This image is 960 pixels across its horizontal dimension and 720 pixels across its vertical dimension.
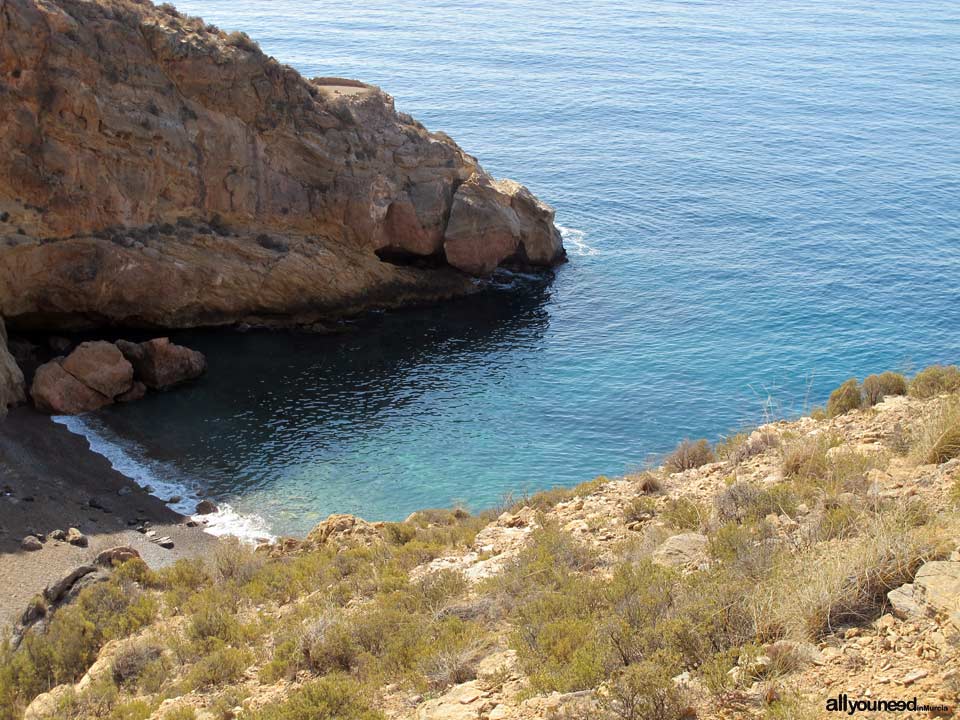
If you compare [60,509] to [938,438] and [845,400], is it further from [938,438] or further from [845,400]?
[938,438]

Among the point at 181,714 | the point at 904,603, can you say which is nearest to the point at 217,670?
the point at 181,714

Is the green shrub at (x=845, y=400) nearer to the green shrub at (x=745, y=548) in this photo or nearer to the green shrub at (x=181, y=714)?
the green shrub at (x=745, y=548)

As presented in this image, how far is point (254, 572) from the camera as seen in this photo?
17.5 metres

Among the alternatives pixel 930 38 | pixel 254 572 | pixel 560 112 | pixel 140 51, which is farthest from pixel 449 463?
pixel 930 38

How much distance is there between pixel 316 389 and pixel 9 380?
10.3m

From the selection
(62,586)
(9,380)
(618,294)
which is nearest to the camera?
(62,586)

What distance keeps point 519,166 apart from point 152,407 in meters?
32.1

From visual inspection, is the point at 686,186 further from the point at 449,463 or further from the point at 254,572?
the point at 254,572

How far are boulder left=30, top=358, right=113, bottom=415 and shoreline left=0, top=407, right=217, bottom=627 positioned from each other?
20.9 inches

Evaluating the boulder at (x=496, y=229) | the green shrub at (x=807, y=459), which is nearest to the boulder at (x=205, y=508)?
the green shrub at (x=807, y=459)

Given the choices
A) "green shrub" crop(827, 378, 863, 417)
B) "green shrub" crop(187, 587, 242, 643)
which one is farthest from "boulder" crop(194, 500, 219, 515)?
"green shrub" crop(827, 378, 863, 417)

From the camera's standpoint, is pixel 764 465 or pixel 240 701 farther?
pixel 764 465

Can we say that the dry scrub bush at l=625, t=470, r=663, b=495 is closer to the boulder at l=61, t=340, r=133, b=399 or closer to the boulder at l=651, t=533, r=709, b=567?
the boulder at l=651, t=533, r=709, b=567

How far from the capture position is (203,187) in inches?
1502
